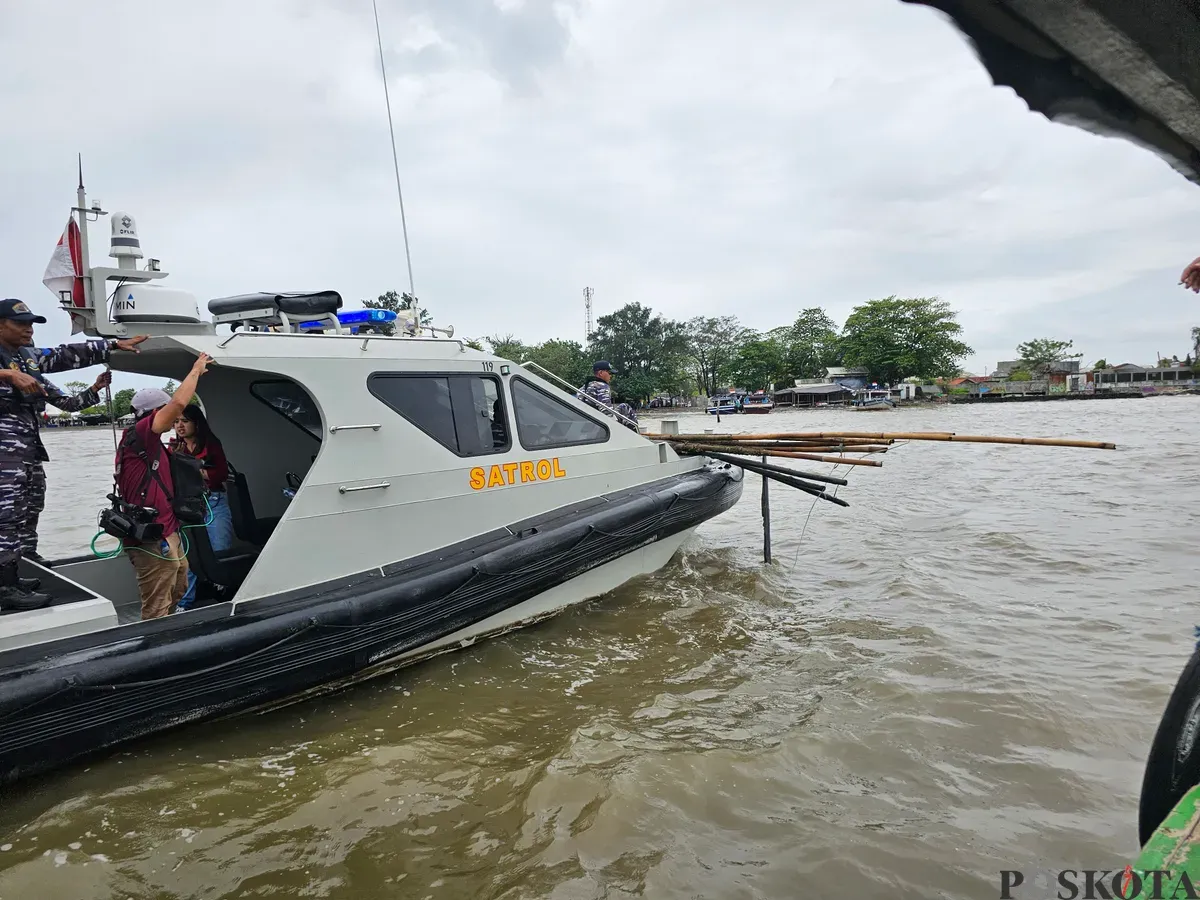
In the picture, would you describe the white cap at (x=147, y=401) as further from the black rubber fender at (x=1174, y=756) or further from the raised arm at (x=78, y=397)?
the black rubber fender at (x=1174, y=756)

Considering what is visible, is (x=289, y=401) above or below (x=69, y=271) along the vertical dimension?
below

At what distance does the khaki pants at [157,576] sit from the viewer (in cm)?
375

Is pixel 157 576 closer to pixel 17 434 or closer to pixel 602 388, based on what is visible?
pixel 17 434

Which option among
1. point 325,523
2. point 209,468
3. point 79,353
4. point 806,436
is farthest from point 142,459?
point 806,436

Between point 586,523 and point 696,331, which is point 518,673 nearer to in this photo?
point 586,523

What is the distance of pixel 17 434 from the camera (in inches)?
130

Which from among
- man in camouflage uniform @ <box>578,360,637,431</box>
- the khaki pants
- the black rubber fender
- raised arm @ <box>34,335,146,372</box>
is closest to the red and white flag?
raised arm @ <box>34,335,146,372</box>

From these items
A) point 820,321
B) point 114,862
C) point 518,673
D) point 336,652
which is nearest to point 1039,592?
point 518,673

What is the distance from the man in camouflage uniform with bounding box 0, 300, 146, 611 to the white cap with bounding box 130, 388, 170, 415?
0.32 meters

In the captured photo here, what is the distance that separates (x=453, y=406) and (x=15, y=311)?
2.32 m

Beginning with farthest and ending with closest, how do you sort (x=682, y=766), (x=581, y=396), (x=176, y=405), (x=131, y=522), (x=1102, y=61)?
(x=581, y=396), (x=131, y=522), (x=176, y=405), (x=682, y=766), (x=1102, y=61)

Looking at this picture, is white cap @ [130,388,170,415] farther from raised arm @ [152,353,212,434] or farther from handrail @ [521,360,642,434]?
handrail @ [521,360,642,434]

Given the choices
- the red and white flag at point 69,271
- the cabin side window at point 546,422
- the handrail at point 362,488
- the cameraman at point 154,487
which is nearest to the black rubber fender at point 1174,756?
the handrail at point 362,488

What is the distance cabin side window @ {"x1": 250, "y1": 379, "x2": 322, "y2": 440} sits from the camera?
4719 mm
